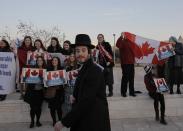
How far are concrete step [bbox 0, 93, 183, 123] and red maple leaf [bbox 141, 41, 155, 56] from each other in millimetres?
1307

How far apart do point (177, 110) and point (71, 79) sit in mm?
3007

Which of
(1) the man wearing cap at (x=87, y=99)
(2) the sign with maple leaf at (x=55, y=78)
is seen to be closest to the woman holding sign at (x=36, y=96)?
(2) the sign with maple leaf at (x=55, y=78)

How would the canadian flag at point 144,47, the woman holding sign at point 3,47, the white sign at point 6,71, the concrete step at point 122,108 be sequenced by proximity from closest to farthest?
the concrete step at point 122,108 < the white sign at point 6,71 < the woman holding sign at point 3,47 < the canadian flag at point 144,47

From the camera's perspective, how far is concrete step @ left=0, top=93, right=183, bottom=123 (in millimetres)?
9547

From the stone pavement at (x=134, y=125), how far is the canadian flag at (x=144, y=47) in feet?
5.86

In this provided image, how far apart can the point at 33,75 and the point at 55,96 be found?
2.35 ft

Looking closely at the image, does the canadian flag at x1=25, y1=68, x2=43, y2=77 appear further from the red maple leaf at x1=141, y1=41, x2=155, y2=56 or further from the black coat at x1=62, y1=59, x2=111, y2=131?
the black coat at x1=62, y1=59, x2=111, y2=131

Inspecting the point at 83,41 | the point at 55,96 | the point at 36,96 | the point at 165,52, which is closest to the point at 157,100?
the point at 165,52

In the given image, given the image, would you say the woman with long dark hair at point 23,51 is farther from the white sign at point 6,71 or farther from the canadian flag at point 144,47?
the canadian flag at point 144,47

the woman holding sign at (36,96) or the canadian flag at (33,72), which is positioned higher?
the canadian flag at (33,72)

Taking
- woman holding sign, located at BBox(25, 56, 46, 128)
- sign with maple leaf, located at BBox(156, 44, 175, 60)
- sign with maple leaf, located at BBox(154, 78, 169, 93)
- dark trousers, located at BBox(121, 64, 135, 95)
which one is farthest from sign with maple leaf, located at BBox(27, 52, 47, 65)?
sign with maple leaf, located at BBox(156, 44, 175, 60)

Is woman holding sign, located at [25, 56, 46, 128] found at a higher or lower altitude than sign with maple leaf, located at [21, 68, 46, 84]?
lower

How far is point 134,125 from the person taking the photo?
360 inches

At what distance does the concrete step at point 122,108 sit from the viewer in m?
9.55
